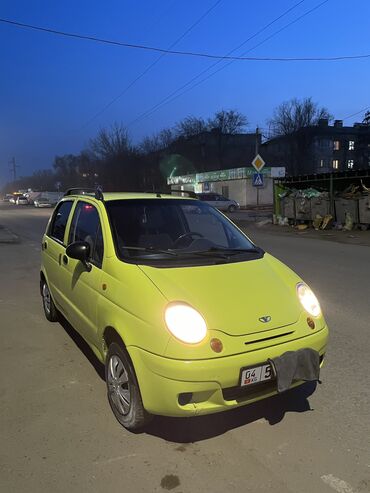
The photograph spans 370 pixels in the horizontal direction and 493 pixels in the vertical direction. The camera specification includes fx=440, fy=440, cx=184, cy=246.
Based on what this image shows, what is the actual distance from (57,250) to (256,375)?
295cm

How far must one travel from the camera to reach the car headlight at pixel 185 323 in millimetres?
2812

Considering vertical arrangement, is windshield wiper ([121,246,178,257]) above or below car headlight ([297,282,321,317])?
above

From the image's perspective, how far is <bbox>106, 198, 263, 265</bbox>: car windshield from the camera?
3.67 m

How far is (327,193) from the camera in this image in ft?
63.7

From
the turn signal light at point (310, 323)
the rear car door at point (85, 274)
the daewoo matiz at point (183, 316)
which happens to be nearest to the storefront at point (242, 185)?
the rear car door at point (85, 274)

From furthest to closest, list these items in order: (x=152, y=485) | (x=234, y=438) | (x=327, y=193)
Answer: (x=327, y=193) < (x=234, y=438) < (x=152, y=485)

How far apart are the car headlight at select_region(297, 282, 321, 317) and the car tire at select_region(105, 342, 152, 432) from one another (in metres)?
1.37

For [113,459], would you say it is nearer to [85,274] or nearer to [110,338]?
[110,338]

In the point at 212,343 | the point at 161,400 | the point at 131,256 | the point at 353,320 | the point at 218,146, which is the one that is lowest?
the point at 353,320

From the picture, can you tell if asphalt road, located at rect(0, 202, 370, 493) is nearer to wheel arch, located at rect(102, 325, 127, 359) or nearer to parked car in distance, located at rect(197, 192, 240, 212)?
wheel arch, located at rect(102, 325, 127, 359)

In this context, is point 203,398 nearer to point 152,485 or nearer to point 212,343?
point 212,343

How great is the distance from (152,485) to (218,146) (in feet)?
260

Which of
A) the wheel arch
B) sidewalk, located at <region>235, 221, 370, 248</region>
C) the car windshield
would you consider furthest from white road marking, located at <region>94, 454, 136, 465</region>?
sidewalk, located at <region>235, 221, 370, 248</region>

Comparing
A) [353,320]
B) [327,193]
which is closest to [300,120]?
A: [327,193]
